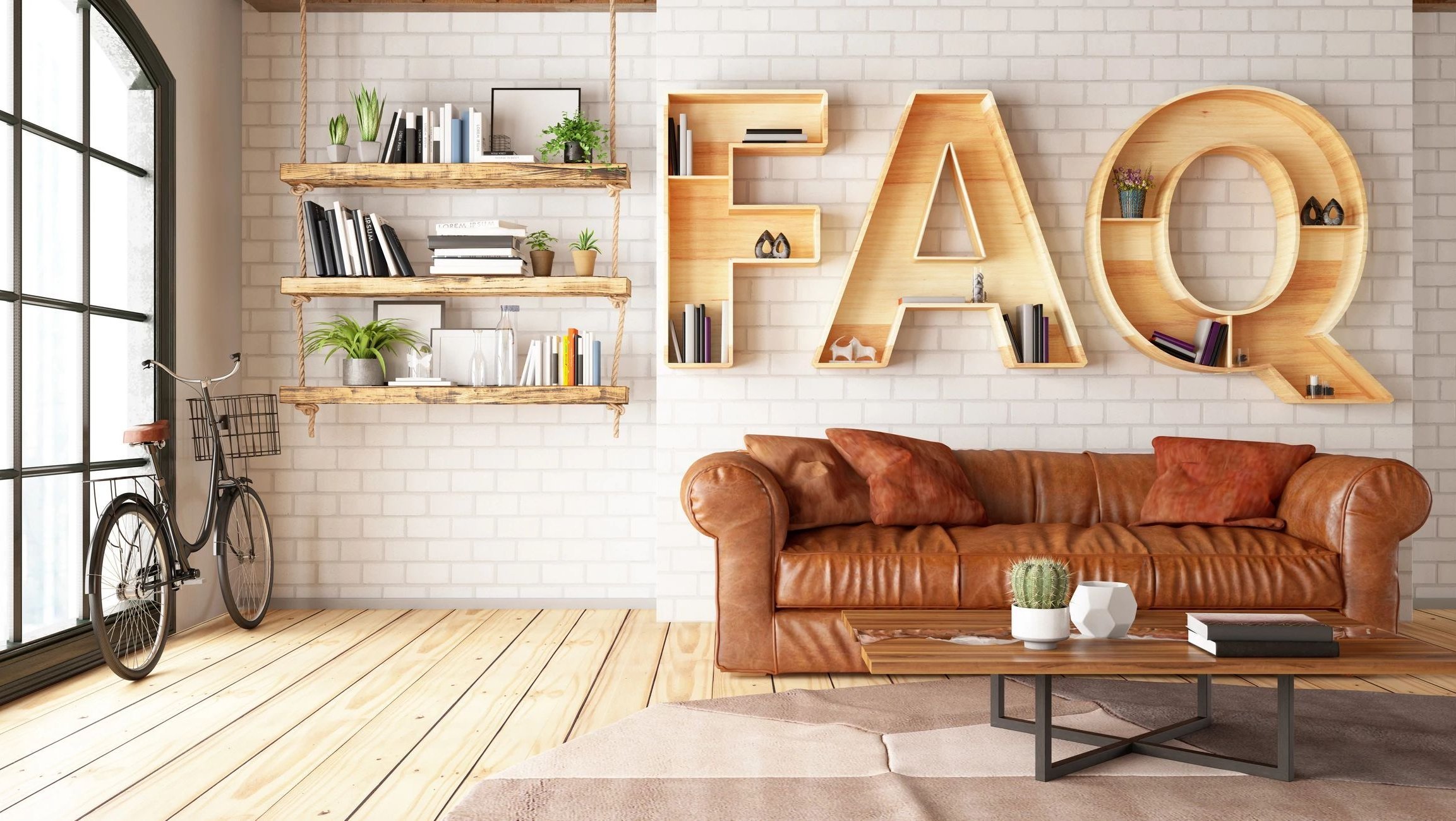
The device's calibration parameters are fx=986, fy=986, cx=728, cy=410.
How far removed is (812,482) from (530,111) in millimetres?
2272

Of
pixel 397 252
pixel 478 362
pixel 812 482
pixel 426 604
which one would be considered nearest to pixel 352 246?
pixel 397 252

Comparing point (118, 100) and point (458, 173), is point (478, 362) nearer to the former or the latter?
point (458, 173)

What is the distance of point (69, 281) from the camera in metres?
3.54

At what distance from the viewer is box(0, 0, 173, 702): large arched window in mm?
3197

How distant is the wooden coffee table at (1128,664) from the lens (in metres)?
2.18

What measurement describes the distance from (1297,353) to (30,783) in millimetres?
4818

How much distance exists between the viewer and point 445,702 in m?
3.10

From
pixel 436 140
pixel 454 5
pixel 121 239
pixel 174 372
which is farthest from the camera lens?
pixel 454 5

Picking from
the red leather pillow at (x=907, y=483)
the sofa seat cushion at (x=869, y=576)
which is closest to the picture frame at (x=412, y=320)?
the red leather pillow at (x=907, y=483)

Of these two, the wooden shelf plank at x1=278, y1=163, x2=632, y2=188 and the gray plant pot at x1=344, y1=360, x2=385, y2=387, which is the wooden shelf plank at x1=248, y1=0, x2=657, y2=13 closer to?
the wooden shelf plank at x1=278, y1=163, x2=632, y2=188

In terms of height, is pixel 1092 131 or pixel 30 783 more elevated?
pixel 1092 131

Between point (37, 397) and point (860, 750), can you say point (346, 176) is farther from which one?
point (860, 750)

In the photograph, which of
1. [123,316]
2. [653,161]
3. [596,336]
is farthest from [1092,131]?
[123,316]

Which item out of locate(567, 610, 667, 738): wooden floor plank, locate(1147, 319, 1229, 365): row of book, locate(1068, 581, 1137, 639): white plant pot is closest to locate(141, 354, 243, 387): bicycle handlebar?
locate(567, 610, 667, 738): wooden floor plank
